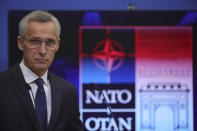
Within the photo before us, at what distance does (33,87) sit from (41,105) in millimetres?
87

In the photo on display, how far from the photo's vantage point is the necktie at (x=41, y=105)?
142cm

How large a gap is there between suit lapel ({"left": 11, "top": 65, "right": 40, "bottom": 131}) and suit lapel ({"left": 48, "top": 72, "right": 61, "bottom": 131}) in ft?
0.26

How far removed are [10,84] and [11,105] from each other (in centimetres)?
9

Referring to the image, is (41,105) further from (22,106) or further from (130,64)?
(130,64)

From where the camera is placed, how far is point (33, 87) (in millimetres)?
1473

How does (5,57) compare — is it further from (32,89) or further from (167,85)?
(32,89)

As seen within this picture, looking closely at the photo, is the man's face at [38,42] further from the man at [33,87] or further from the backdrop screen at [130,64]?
the backdrop screen at [130,64]

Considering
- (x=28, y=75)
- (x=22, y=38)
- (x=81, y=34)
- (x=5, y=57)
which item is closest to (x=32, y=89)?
(x=28, y=75)

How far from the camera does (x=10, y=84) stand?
1430 millimetres

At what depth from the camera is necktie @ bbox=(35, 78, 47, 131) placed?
1.42 metres

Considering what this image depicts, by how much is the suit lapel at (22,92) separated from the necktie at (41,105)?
0.12ft

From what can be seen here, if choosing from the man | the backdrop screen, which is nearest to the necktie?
the man

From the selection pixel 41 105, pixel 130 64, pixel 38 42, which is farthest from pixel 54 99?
pixel 130 64

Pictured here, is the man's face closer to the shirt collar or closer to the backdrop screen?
the shirt collar
